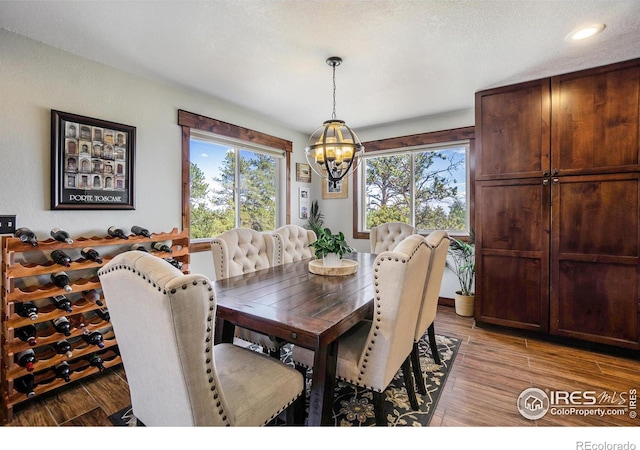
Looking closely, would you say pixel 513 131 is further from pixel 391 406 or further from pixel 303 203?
pixel 303 203

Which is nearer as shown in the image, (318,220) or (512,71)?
(512,71)

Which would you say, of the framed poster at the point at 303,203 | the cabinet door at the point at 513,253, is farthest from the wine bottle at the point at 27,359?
the cabinet door at the point at 513,253

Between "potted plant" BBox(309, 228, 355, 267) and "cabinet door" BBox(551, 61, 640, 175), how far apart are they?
2030 millimetres

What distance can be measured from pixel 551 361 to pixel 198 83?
12.5 feet

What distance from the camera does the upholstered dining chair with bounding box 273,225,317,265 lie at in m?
2.77

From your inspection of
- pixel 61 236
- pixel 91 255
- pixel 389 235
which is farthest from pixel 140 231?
pixel 389 235

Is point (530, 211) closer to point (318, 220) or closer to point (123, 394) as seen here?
point (318, 220)

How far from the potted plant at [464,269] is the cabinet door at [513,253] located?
369 millimetres

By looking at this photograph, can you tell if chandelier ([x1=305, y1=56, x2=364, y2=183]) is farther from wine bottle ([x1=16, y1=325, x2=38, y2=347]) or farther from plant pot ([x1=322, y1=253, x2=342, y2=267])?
wine bottle ([x1=16, y1=325, x2=38, y2=347])

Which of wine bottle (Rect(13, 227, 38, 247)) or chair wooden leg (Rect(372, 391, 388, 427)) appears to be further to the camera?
wine bottle (Rect(13, 227, 38, 247))

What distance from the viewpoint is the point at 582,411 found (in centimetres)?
181

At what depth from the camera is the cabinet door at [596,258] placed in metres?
2.40

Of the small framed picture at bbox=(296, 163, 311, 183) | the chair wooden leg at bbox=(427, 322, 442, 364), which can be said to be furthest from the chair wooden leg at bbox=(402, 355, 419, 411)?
the small framed picture at bbox=(296, 163, 311, 183)
